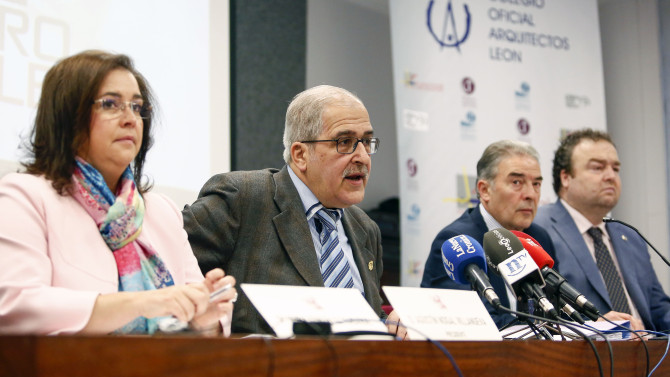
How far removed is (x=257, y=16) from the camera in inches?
182

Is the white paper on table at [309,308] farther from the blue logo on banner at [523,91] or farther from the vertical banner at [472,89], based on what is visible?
the blue logo on banner at [523,91]

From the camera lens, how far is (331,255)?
2482mm

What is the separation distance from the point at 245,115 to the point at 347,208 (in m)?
1.87

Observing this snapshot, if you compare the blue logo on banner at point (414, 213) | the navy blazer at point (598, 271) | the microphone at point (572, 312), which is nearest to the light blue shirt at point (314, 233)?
the microphone at point (572, 312)

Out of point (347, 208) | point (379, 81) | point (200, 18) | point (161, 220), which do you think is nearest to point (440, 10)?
point (379, 81)

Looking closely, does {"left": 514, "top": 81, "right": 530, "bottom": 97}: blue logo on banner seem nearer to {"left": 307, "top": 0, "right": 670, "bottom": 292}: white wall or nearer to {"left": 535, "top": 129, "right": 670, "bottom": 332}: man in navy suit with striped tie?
{"left": 307, "top": 0, "right": 670, "bottom": 292}: white wall

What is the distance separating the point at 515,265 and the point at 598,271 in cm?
179

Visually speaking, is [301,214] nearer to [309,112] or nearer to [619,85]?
[309,112]

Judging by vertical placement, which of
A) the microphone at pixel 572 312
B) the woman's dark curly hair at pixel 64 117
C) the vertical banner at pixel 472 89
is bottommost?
the microphone at pixel 572 312

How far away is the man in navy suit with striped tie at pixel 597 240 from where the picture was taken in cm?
340

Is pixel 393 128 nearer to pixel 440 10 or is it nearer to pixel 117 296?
pixel 440 10

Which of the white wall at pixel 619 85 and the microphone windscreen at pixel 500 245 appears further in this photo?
the white wall at pixel 619 85

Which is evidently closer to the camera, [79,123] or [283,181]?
[79,123]

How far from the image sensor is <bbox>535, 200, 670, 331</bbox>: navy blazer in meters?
3.35
